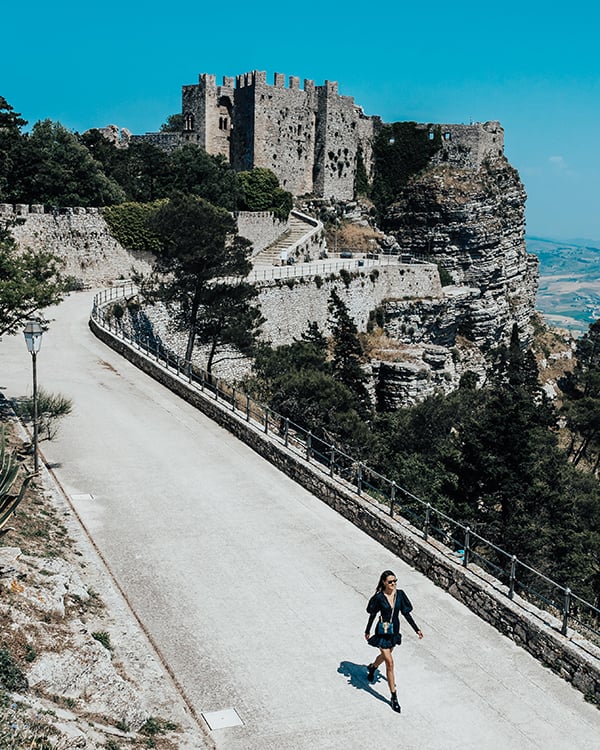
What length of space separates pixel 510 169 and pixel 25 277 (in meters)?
51.6

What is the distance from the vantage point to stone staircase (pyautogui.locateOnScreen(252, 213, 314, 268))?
49.4m

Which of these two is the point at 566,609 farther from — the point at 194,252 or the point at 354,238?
the point at 354,238

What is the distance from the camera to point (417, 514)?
808 inches

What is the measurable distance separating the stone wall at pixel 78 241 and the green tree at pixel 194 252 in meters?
9.16

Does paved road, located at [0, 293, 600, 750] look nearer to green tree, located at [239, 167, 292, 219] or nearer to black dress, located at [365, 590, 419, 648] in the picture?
black dress, located at [365, 590, 419, 648]

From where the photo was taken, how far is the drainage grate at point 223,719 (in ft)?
28.3

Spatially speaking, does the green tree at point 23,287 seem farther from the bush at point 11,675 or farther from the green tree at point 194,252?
the bush at point 11,675

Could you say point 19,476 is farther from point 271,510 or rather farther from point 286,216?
point 286,216

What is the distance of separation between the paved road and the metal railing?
2.34 feet

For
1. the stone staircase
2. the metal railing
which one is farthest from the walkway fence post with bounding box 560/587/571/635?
the stone staircase

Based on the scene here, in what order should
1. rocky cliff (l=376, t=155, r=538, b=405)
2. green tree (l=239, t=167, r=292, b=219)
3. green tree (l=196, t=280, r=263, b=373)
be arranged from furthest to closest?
green tree (l=239, t=167, r=292, b=219), rocky cliff (l=376, t=155, r=538, b=405), green tree (l=196, t=280, r=263, b=373)

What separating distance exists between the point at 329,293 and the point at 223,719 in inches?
1435

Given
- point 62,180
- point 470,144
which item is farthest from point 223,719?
point 470,144

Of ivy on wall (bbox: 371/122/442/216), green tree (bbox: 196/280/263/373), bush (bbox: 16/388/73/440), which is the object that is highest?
ivy on wall (bbox: 371/122/442/216)
